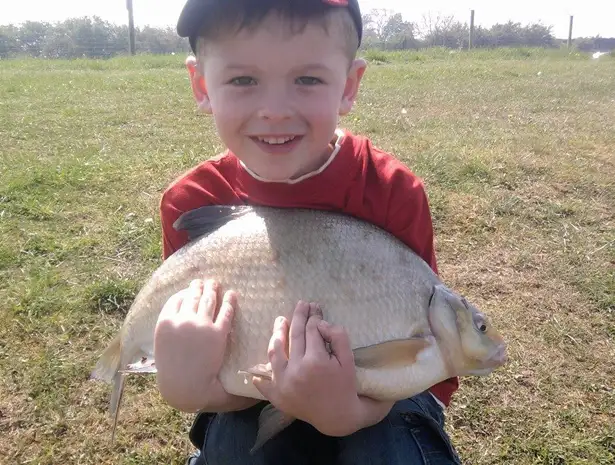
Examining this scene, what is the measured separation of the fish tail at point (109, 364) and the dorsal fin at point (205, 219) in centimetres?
39

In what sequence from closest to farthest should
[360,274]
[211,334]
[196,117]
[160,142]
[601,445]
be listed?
[211,334] → [360,274] → [601,445] → [160,142] → [196,117]

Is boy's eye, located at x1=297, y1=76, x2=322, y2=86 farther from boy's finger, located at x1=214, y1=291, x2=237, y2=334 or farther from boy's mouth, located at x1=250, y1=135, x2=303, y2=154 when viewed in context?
boy's finger, located at x1=214, y1=291, x2=237, y2=334

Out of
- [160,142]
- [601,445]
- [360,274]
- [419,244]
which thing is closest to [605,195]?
[601,445]

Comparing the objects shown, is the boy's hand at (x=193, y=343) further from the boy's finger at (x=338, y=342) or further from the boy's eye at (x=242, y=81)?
the boy's eye at (x=242, y=81)

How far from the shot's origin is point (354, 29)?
1.62 metres

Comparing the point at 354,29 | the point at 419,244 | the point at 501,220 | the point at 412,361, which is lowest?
the point at 501,220

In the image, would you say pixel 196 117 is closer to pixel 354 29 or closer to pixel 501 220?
pixel 501 220

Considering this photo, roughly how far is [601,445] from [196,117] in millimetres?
6676

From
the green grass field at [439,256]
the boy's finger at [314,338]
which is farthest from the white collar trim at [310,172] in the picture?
the green grass field at [439,256]

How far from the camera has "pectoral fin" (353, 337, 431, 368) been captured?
1.39 meters

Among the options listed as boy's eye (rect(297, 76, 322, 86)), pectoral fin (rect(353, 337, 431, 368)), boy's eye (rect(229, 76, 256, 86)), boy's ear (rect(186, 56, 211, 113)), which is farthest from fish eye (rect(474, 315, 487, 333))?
boy's ear (rect(186, 56, 211, 113))

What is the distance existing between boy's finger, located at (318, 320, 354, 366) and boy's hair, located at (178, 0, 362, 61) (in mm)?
725

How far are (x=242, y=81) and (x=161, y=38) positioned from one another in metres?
29.7

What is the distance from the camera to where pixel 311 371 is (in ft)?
4.31
